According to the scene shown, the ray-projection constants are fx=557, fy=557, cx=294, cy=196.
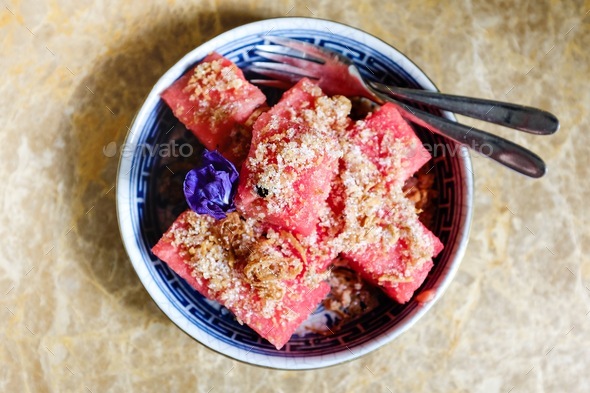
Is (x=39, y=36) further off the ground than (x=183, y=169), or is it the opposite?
(x=39, y=36)

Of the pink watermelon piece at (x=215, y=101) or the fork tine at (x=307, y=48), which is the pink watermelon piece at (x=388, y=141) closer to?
the fork tine at (x=307, y=48)

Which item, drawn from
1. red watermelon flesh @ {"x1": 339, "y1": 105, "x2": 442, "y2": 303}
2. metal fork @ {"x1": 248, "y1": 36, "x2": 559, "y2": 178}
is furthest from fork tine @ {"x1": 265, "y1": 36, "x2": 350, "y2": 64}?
red watermelon flesh @ {"x1": 339, "y1": 105, "x2": 442, "y2": 303}

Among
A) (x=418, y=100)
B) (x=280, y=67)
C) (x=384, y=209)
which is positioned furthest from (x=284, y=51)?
(x=384, y=209)

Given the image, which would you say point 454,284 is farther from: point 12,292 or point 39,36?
point 39,36

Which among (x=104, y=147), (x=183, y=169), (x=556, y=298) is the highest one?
(x=104, y=147)

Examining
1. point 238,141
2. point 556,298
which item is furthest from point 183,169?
point 556,298

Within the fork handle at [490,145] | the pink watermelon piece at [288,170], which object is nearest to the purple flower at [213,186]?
the pink watermelon piece at [288,170]

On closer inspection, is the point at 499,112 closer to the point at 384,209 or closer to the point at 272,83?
the point at 384,209
